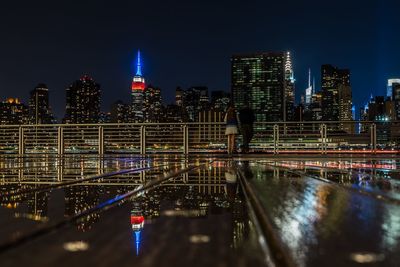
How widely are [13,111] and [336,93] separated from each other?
107989mm

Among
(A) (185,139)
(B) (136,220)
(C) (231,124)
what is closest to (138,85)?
(A) (185,139)

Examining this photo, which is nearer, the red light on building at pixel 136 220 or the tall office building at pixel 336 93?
the red light on building at pixel 136 220

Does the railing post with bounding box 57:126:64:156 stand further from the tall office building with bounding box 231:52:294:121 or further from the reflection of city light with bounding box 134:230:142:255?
the tall office building with bounding box 231:52:294:121

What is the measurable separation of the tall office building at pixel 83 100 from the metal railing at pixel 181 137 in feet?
375

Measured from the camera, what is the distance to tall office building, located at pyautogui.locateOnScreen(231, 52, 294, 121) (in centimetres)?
10075

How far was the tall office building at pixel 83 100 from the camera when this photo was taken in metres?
129

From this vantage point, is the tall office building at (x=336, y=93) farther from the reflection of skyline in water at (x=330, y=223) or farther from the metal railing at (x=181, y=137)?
the reflection of skyline in water at (x=330, y=223)

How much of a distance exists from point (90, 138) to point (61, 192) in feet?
42.8

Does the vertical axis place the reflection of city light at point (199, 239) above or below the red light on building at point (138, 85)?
below

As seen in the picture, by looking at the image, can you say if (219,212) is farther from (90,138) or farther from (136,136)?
(90,138)

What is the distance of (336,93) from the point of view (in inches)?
6048

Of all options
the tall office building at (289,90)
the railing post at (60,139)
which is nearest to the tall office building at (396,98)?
the tall office building at (289,90)

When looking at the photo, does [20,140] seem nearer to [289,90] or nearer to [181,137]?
[181,137]

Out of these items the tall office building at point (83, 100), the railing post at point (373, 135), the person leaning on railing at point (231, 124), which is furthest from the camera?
the tall office building at point (83, 100)
